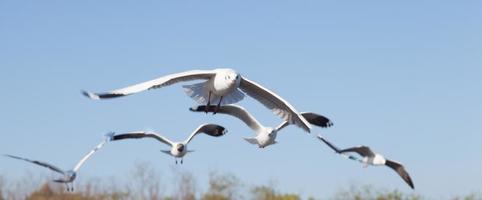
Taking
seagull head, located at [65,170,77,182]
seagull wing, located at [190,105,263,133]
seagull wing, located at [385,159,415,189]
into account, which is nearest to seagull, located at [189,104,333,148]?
seagull wing, located at [190,105,263,133]

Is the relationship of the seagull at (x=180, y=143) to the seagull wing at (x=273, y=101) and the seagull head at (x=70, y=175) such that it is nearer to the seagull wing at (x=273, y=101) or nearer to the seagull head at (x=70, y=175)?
the seagull wing at (x=273, y=101)

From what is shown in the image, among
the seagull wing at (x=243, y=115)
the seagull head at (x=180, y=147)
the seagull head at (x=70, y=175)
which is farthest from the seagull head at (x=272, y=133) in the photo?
the seagull head at (x=70, y=175)

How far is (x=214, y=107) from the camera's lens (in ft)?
49.6

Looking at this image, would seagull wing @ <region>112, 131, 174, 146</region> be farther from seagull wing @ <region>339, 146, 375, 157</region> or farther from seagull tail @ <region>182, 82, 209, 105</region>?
seagull wing @ <region>339, 146, 375, 157</region>

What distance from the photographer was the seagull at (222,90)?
1368cm

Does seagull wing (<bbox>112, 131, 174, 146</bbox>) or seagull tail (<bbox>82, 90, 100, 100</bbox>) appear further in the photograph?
seagull wing (<bbox>112, 131, 174, 146</bbox>)

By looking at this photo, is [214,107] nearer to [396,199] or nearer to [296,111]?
[296,111]

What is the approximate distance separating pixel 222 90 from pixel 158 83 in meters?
1.03

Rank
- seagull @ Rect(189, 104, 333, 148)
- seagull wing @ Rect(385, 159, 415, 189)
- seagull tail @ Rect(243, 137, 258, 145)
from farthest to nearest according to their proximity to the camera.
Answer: seagull tail @ Rect(243, 137, 258, 145), seagull @ Rect(189, 104, 333, 148), seagull wing @ Rect(385, 159, 415, 189)

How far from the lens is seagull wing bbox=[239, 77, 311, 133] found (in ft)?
50.5

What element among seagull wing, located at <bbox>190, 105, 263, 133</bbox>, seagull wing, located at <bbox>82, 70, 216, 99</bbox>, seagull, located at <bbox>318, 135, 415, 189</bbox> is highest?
seagull wing, located at <bbox>190, 105, 263, 133</bbox>

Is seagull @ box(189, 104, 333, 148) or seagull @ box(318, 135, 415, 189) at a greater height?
seagull @ box(189, 104, 333, 148)

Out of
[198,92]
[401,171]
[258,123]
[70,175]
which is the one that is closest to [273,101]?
[198,92]

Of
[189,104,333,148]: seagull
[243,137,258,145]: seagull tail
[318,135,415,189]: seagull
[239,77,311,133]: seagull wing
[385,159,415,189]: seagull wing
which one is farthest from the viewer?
[243,137,258,145]: seagull tail
